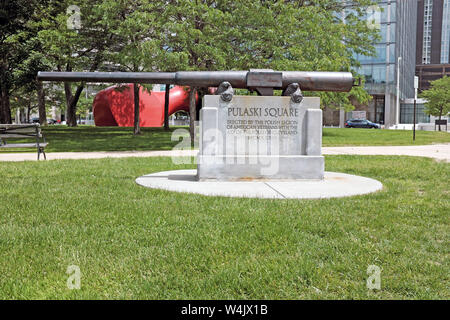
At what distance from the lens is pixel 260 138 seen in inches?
299

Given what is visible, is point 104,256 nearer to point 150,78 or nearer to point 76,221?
point 76,221

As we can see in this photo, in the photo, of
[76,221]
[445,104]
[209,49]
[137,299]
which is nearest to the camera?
[137,299]

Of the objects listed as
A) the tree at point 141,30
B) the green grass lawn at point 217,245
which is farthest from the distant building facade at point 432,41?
the green grass lawn at point 217,245

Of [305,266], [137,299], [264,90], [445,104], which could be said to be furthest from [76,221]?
[445,104]

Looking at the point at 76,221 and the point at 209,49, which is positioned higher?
the point at 209,49

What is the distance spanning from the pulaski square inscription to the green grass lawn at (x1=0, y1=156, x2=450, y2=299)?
1.53m

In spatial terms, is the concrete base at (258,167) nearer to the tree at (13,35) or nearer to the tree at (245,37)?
the tree at (245,37)

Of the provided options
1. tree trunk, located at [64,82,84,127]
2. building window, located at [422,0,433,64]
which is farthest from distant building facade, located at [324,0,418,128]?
building window, located at [422,0,433,64]

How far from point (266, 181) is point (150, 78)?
2.72m

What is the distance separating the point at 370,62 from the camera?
198 feet

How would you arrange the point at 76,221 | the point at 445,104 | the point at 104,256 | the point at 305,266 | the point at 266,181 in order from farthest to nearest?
the point at 445,104 < the point at 266,181 < the point at 76,221 < the point at 104,256 < the point at 305,266

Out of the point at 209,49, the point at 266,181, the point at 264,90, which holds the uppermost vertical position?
the point at 209,49

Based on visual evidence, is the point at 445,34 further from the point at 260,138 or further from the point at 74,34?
the point at 260,138

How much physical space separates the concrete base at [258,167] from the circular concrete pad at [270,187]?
0.17 meters
